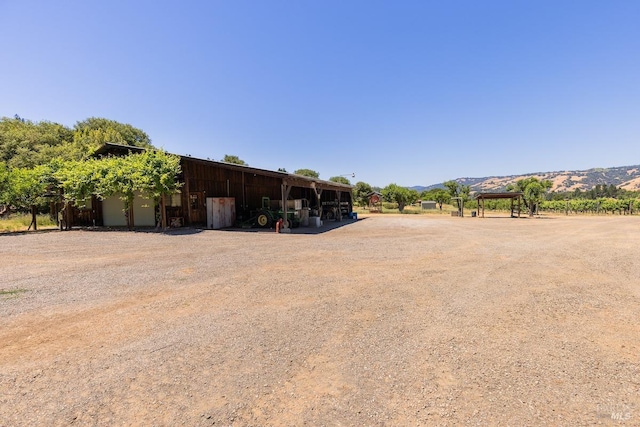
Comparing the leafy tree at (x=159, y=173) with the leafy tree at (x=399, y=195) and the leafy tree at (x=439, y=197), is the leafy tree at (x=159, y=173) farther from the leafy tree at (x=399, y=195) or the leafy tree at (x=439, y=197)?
the leafy tree at (x=439, y=197)

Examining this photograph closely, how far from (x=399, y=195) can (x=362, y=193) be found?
1878 centimetres

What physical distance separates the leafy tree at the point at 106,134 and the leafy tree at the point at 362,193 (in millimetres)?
34553

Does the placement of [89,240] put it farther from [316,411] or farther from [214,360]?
[316,411]

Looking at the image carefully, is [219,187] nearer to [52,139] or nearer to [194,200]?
[194,200]

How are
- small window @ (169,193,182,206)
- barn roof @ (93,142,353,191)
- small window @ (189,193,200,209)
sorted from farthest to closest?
small window @ (189,193,200,209) < small window @ (169,193,182,206) < barn roof @ (93,142,353,191)

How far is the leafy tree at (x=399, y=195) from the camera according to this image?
40812mm

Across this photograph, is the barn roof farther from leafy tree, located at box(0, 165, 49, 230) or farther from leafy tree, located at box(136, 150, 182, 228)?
leafy tree, located at box(0, 165, 49, 230)

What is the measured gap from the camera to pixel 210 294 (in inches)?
219

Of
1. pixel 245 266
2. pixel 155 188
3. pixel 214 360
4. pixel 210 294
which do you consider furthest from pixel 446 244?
pixel 155 188

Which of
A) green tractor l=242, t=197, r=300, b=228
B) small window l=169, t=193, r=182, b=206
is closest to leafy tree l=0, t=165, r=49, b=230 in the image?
small window l=169, t=193, r=182, b=206

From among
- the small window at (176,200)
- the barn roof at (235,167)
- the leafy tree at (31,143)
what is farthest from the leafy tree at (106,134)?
the small window at (176,200)

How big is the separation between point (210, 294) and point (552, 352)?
5.11 metres

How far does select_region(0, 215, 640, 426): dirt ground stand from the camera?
254cm

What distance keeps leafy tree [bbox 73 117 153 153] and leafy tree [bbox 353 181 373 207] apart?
34553 mm
